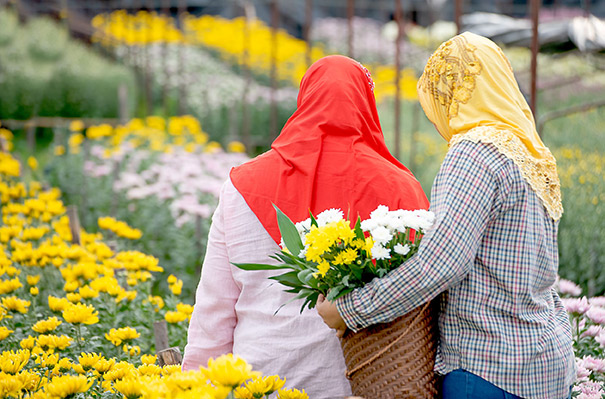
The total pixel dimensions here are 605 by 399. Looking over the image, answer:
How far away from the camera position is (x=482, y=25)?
25.0ft

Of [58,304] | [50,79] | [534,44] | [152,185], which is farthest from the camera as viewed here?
[50,79]

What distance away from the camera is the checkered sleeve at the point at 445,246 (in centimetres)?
153

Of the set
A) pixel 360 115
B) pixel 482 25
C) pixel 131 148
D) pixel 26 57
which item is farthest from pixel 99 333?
pixel 26 57

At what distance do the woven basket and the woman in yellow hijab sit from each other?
1.8 inches

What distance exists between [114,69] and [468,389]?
1099cm

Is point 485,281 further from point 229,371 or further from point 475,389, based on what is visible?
point 229,371

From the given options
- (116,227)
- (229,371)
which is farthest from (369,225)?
(116,227)

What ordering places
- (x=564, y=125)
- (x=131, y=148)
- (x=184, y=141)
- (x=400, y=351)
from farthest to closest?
(x=564, y=125) → (x=184, y=141) → (x=131, y=148) → (x=400, y=351)

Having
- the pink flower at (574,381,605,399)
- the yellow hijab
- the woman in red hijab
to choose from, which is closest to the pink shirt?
the woman in red hijab

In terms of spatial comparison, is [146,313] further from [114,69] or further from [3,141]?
[114,69]

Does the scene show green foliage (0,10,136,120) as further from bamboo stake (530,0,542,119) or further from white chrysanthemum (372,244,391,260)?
white chrysanthemum (372,244,391,260)

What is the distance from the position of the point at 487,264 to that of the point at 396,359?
0.30 metres

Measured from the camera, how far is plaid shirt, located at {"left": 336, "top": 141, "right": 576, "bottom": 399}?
5.06 feet

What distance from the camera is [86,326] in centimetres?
281
